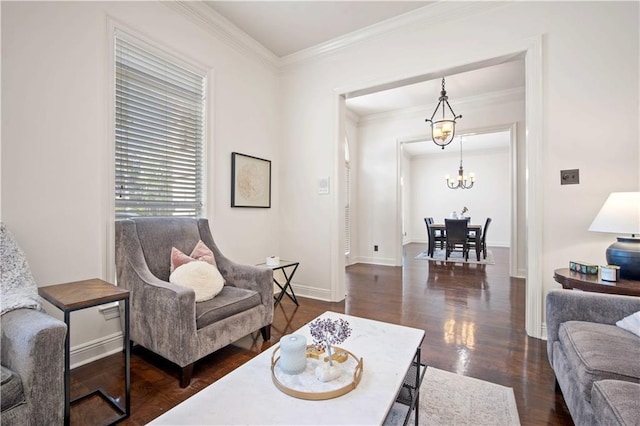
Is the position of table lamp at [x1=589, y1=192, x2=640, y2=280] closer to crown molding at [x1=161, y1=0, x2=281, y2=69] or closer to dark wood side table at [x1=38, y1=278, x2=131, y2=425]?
dark wood side table at [x1=38, y1=278, x2=131, y2=425]

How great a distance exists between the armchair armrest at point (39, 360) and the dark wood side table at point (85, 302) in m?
0.11

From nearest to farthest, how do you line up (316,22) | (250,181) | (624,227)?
(624,227), (316,22), (250,181)

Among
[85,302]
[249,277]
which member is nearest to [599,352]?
[249,277]

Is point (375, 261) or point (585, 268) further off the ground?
point (585, 268)

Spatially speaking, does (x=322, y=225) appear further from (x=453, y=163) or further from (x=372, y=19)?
(x=453, y=163)

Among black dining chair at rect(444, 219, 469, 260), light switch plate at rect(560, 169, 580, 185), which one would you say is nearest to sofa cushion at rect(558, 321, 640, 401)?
light switch plate at rect(560, 169, 580, 185)

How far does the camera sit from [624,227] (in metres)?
1.85

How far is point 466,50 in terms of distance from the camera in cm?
282

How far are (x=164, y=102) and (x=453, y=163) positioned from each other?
8866mm

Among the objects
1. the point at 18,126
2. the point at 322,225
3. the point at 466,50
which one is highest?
the point at 466,50

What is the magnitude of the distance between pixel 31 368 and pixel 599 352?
7.54 feet

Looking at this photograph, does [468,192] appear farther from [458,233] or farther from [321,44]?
[321,44]

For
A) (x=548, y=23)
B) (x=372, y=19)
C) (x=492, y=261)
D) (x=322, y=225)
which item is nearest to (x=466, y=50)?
(x=548, y=23)

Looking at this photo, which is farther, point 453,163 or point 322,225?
point 453,163
